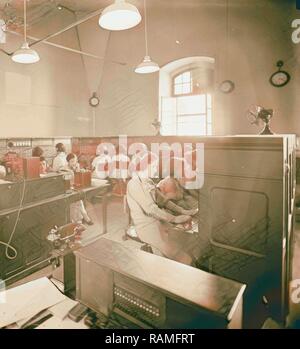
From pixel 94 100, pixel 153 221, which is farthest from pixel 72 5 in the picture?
pixel 153 221

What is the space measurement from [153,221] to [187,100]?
4.46 m

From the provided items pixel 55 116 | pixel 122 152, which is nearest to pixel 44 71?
pixel 55 116

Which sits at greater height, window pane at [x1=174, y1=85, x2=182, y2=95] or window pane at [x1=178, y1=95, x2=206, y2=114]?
window pane at [x1=174, y1=85, x2=182, y2=95]

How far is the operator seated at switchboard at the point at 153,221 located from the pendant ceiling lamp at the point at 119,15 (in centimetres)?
128

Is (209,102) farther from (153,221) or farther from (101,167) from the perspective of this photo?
(153,221)

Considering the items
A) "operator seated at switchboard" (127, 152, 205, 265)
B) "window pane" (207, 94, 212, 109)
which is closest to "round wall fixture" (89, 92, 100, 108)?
"window pane" (207, 94, 212, 109)

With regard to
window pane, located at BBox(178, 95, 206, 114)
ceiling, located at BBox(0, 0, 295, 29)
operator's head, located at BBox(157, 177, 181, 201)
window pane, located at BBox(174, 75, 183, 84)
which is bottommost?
operator's head, located at BBox(157, 177, 181, 201)

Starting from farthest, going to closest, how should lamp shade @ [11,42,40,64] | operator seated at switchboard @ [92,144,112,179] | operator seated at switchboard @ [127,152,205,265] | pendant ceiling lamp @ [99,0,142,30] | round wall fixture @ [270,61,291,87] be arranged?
operator seated at switchboard @ [92,144,112,179]
round wall fixture @ [270,61,291,87]
lamp shade @ [11,42,40,64]
pendant ceiling lamp @ [99,0,142,30]
operator seated at switchboard @ [127,152,205,265]

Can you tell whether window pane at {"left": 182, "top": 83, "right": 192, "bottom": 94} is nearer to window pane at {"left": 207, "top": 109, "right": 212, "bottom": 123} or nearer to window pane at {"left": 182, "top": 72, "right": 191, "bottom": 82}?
window pane at {"left": 182, "top": 72, "right": 191, "bottom": 82}

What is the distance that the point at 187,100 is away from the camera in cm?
637

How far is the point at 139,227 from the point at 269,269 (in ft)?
4.42

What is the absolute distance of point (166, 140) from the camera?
19.5 ft

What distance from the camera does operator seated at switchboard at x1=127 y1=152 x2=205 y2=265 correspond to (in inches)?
82.7
